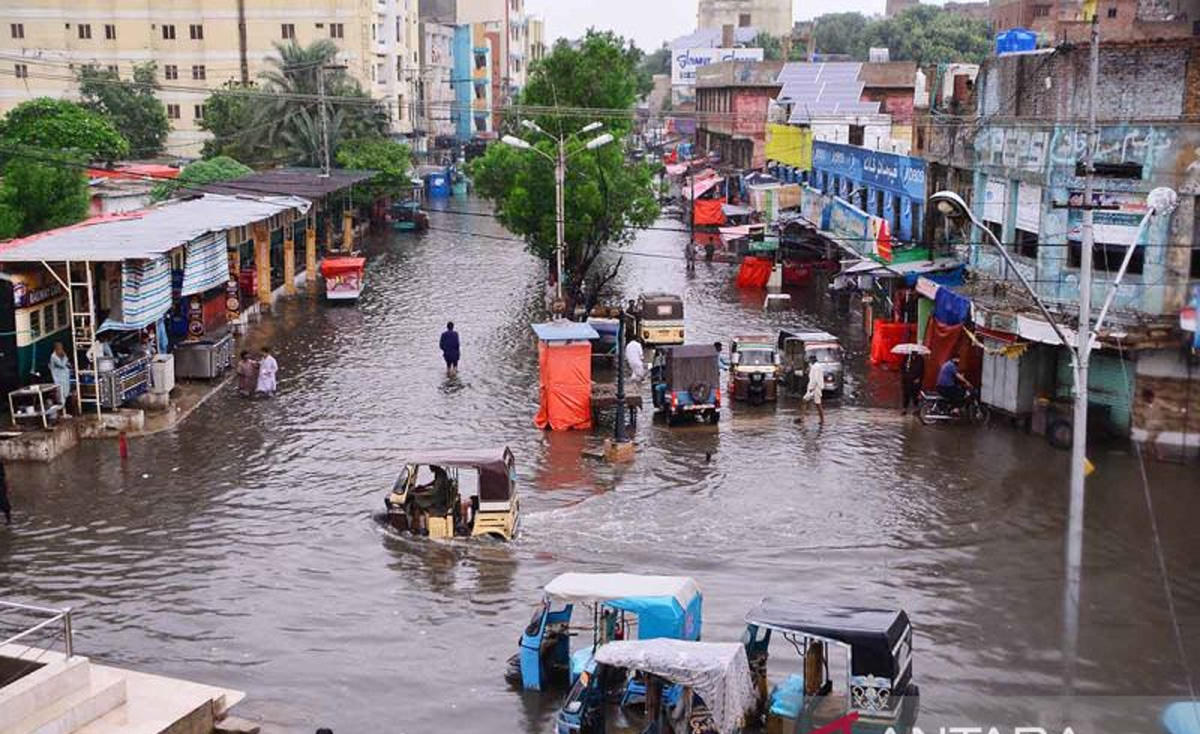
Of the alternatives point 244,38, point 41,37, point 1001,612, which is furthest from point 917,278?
point 41,37

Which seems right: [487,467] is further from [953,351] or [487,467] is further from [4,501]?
[953,351]

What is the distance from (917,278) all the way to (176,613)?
20.2 m

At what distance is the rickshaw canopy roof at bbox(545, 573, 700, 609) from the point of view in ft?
44.8

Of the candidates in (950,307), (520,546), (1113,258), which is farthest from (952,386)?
(520,546)

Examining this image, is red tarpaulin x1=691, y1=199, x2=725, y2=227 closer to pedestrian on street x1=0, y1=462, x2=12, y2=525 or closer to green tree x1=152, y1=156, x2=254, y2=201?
green tree x1=152, y1=156, x2=254, y2=201

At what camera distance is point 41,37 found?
79.6 meters

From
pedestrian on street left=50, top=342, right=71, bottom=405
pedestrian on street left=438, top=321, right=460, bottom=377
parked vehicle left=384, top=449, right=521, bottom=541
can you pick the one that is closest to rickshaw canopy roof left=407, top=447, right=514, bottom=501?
parked vehicle left=384, top=449, right=521, bottom=541

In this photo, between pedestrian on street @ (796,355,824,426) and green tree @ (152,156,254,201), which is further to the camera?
green tree @ (152,156,254,201)

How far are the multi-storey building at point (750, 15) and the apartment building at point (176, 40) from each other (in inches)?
3574

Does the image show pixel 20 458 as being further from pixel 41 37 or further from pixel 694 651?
pixel 41 37

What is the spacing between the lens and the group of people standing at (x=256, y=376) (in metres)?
28.2

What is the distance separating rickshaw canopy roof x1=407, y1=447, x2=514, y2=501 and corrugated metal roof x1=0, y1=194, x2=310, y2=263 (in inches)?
359

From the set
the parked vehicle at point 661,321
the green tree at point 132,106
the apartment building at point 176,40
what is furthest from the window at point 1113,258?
the green tree at point 132,106

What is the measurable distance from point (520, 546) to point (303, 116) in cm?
4907
